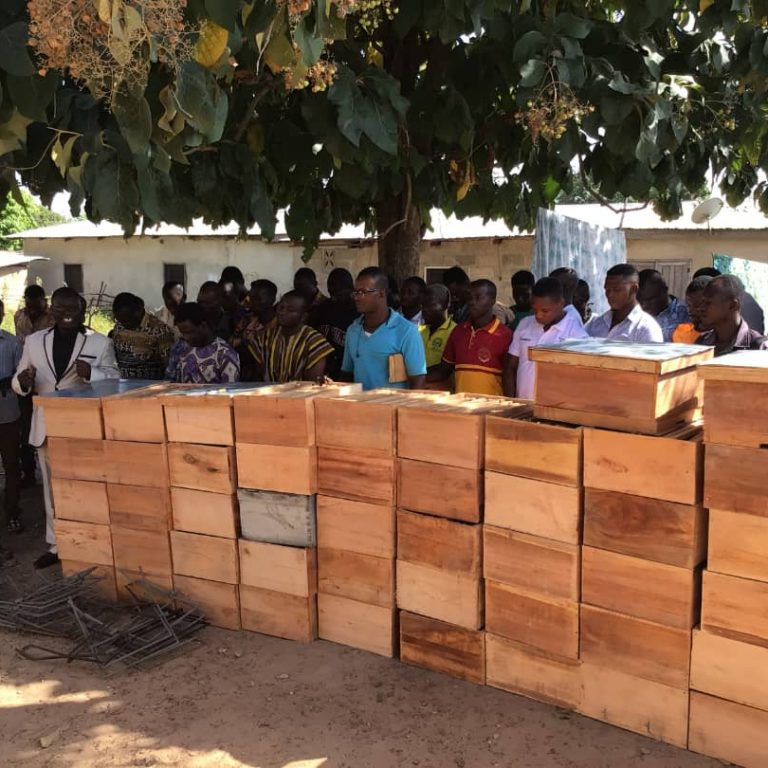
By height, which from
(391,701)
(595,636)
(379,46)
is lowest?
(391,701)

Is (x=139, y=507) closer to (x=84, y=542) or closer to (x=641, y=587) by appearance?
(x=84, y=542)

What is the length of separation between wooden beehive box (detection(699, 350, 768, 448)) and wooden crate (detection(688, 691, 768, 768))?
3.26 ft

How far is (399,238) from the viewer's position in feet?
24.1

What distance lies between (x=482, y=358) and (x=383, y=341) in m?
0.80

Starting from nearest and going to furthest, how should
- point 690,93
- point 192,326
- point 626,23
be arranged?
point 626,23, point 192,326, point 690,93

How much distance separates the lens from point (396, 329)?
465cm

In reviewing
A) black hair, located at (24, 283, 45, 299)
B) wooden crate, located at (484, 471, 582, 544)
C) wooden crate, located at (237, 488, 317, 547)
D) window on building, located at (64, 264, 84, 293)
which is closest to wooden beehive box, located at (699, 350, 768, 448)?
wooden crate, located at (484, 471, 582, 544)

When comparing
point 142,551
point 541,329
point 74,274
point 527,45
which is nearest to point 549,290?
point 541,329

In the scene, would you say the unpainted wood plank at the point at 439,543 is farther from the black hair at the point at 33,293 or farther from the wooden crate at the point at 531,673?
the black hair at the point at 33,293

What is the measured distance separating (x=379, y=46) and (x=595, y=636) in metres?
5.21

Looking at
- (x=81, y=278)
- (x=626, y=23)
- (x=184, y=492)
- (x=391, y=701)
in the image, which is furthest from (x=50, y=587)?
(x=81, y=278)

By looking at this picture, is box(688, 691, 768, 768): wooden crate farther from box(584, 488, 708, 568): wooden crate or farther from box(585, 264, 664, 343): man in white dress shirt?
box(585, 264, 664, 343): man in white dress shirt

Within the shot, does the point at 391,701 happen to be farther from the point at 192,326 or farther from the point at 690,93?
the point at 690,93

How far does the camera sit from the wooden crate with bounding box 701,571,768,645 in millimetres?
2879
